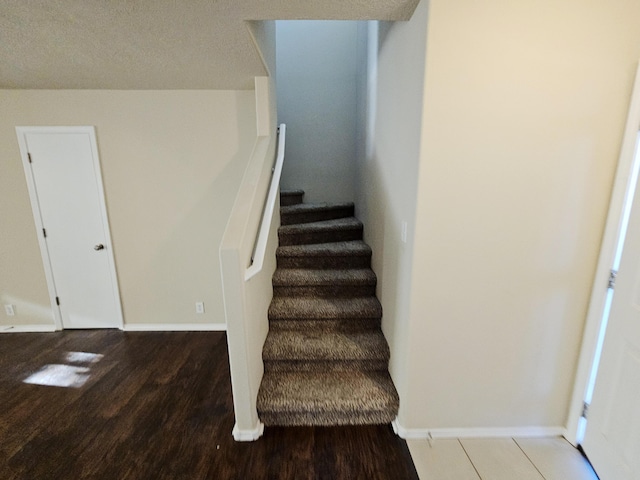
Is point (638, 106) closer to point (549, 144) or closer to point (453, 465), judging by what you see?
point (549, 144)

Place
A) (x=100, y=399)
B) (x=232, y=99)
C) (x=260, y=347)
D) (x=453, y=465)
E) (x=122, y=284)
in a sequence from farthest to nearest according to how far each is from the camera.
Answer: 1. (x=122, y=284)
2. (x=232, y=99)
3. (x=100, y=399)
4. (x=260, y=347)
5. (x=453, y=465)

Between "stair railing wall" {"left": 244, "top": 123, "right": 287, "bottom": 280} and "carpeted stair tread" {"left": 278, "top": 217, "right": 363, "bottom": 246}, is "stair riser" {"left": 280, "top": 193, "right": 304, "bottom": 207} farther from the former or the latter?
"stair railing wall" {"left": 244, "top": 123, "right": 287, "bottom": 280}

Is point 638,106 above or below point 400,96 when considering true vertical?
below

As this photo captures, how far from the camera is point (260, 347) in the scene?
6.10 ft

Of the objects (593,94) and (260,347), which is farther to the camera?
(260,347)

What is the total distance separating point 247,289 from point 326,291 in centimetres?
85

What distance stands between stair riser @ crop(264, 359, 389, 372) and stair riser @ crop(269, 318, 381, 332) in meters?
0.25

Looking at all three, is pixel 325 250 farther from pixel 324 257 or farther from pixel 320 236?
pixel 320 236

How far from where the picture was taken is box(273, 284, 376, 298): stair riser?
7.43ft

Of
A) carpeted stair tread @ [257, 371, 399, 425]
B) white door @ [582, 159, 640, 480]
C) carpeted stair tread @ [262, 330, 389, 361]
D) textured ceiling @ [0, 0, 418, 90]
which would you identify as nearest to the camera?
white door @ [582, 159, 640, 480]

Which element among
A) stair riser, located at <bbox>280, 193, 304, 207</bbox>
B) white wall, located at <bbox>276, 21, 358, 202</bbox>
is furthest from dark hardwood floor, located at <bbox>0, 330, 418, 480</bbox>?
white wall, located at <bbox>276, 21, 358, 202</bbox>

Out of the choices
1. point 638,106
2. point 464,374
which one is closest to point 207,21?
point 638,106

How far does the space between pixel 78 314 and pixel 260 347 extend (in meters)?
2.28

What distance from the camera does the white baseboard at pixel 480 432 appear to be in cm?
167
